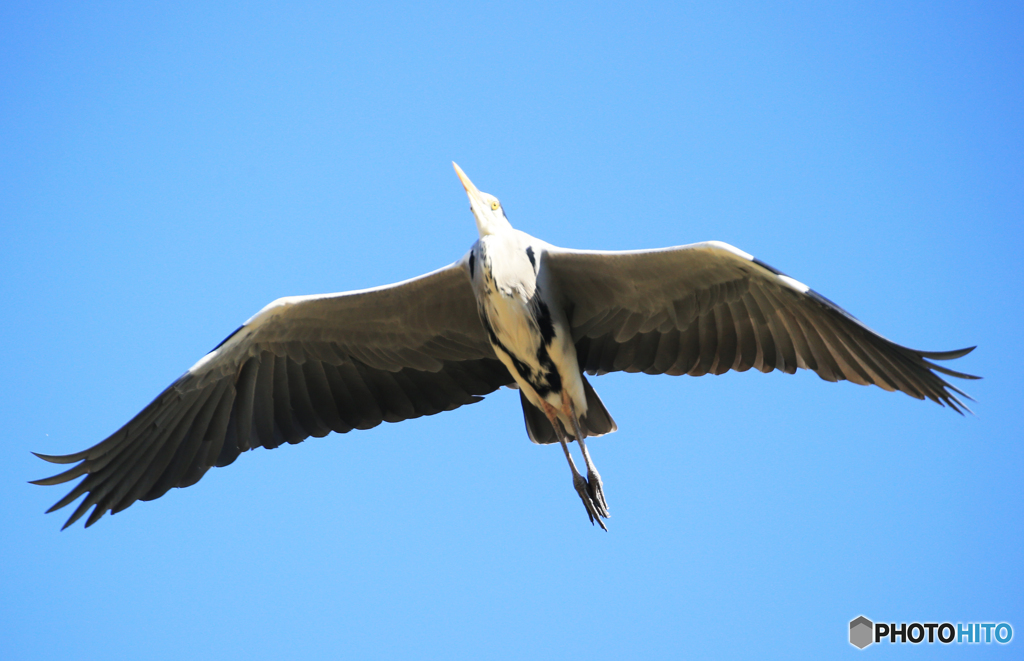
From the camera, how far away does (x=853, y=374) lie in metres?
5.76

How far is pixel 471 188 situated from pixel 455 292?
772 millimetres

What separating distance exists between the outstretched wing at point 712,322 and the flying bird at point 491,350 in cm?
1

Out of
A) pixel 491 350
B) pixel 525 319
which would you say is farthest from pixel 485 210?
pixel 491 350

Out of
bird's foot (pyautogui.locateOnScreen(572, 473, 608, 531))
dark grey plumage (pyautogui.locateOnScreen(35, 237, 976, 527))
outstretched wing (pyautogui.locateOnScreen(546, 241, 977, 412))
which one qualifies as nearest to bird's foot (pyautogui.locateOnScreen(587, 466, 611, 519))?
bird's foot (pyautogui.locateOnScreen(572, 473, 608, 531))

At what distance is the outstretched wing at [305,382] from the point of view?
6383 millimetres

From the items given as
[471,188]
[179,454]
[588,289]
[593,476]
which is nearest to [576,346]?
[588,289]

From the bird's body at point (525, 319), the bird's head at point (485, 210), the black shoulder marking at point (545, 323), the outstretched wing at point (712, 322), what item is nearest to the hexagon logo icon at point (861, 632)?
the outstretched wing at point (712, 322)

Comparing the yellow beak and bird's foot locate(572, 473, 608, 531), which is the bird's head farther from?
bird's foot locate(572, 473, 608, 531)

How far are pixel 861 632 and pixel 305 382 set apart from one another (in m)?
4.64

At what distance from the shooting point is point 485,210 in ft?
20.4

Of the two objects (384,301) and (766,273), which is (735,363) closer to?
(766,273)

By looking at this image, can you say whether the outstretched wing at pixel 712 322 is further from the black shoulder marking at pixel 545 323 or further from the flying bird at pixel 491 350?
the black shoulder marking at pixel 545 323

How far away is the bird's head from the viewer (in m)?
6.11

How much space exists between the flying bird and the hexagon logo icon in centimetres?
205
